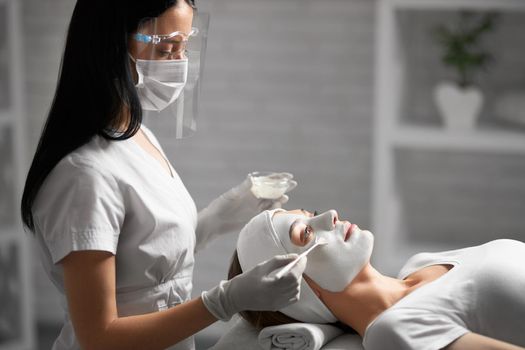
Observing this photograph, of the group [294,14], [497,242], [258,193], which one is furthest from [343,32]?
[497,242]

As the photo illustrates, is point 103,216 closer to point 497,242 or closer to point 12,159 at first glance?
point 497,242

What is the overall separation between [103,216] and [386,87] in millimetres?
1775

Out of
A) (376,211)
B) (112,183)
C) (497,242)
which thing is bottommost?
(376,211)

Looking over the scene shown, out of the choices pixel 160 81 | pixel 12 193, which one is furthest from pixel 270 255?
pixel 12 193

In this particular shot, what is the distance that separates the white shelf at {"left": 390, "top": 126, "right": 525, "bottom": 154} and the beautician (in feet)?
4.85

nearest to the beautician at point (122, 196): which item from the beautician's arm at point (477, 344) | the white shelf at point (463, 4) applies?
the beautician's arm at point (477, 344)

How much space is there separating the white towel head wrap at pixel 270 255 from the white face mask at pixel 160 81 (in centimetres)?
39

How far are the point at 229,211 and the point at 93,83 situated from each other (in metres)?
0.70

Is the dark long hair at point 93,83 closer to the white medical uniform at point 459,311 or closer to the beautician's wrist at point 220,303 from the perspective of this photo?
the beautician's wrist at point 220,303

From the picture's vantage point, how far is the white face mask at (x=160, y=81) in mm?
1847

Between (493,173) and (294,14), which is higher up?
(294,14)

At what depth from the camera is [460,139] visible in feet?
10.5

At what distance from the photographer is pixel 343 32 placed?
11.8 feet

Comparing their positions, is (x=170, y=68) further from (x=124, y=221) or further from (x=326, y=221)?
(x=326, y=221)
